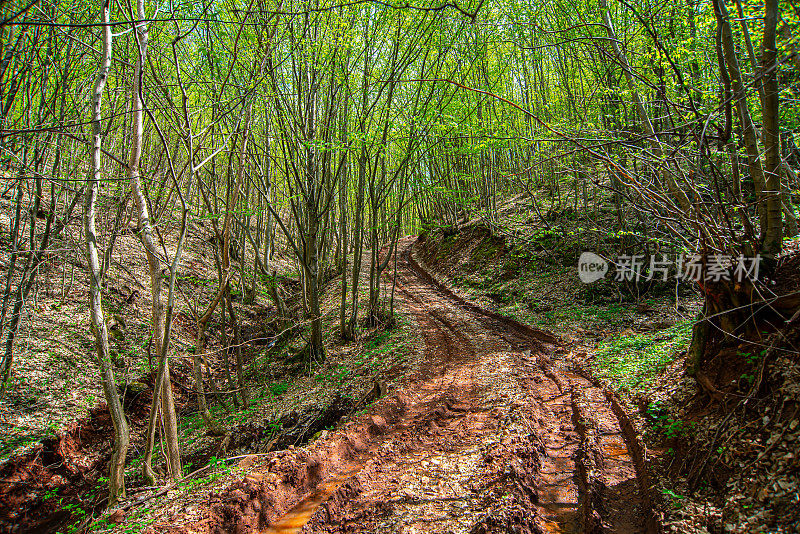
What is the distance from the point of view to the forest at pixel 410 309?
11.9 ft

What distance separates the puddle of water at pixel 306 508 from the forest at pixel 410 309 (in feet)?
0.11

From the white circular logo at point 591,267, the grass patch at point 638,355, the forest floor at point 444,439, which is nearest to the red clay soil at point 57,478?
the forest floor at point 444,439

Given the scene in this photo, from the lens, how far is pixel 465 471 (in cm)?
421

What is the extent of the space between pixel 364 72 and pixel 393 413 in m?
7.73

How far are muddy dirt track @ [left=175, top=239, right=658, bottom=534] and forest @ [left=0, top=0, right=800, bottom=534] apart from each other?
33 mm

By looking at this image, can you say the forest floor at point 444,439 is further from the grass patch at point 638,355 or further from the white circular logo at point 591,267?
the white circular logo at point 591,267

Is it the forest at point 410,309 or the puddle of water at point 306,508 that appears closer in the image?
the forest at point 410,309

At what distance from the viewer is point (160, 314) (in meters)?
4.53

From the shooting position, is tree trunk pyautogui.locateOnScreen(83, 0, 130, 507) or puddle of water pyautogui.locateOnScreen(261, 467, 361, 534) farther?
tree trunk pyautogui.locateOnScreen(83, 0, 130, 507)

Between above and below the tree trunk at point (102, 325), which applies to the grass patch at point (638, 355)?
below

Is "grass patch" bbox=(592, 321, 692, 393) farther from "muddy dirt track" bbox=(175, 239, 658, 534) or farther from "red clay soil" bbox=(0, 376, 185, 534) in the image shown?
"red clay soil" bbox=(0, 376, 185, 534)

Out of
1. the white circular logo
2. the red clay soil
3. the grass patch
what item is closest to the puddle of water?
the red clay soil

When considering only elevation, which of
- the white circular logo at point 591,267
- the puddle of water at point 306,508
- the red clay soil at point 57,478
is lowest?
the red clay soil at point 57,478

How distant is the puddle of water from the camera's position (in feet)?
12.4
